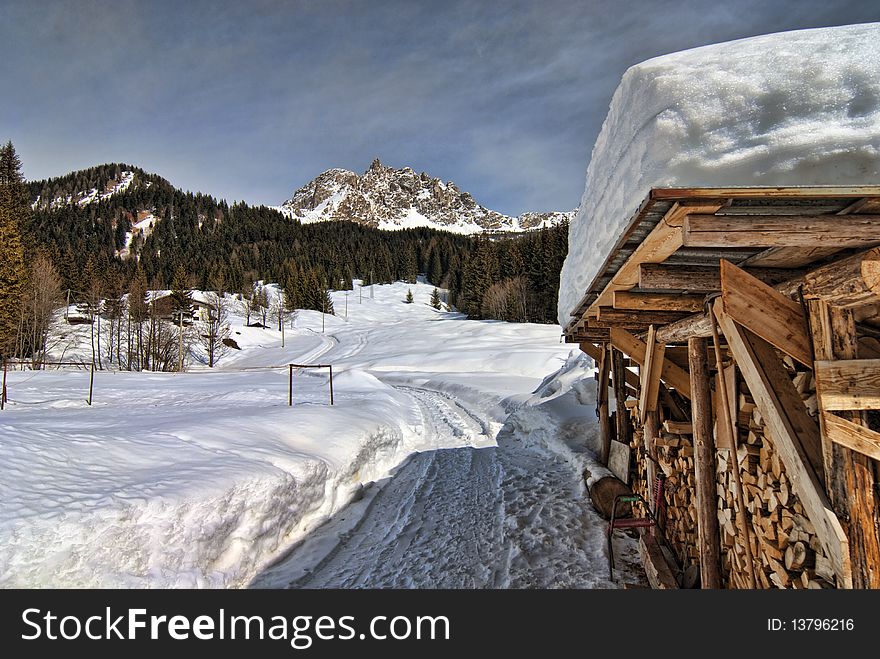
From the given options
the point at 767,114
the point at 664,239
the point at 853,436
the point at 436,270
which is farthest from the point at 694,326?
the point at 436,270

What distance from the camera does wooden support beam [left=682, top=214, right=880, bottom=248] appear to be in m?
2.29

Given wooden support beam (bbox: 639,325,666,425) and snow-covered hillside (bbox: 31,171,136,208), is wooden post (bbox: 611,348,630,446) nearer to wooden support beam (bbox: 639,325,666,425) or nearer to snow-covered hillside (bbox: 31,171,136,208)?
wooden support beam (bbox: 639,325,666,425)

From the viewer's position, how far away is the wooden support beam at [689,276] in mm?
3266

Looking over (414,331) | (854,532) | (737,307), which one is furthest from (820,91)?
(414,331)

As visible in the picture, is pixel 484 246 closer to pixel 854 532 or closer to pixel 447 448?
pixel 447 448

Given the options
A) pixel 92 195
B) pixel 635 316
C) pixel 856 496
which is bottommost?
pixel 856 496

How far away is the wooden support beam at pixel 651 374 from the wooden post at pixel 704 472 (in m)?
1.10

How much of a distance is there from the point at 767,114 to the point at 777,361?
70.2 inches

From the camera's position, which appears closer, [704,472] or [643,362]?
[704,472]

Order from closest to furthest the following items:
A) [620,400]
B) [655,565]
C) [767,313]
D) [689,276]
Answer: [767,313], [689,276], [655,565], [620,400]

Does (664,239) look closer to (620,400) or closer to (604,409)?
(620,400)

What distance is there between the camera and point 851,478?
256cm

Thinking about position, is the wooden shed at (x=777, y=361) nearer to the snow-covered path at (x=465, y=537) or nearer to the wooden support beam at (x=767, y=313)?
the wooden support beam at (x=767, y=313)
